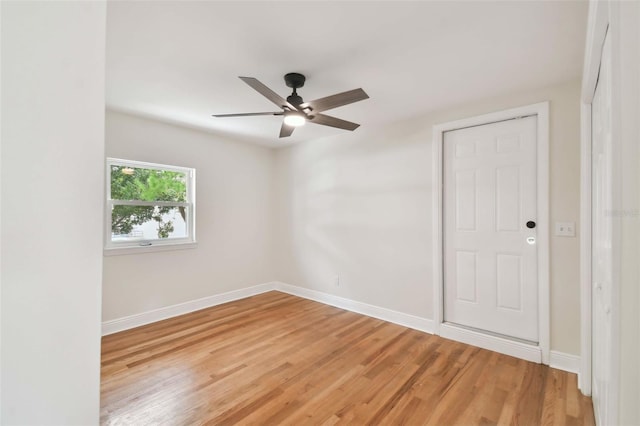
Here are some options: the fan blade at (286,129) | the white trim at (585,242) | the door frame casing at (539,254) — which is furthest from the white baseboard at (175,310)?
the white trim at (585,242)

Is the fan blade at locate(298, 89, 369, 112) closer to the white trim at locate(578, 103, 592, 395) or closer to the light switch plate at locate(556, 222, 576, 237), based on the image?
the white trim at locate(578, 103, 592, 395)

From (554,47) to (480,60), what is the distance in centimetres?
43

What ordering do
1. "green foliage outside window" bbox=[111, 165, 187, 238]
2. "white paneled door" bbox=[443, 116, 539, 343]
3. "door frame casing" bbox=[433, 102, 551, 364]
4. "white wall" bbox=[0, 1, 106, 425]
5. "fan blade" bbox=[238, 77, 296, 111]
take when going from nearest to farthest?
"white wall" bbox=[0, 1, 106, 425] < "fan blade" bbox=[238, 77, 296, 111] < "door frame casing" bbox=[433, 102, 551, 364] < "white paneled door" bbox=[443, 116, 539, 343] < "green foliage outside window" bbox=[111, 165, 187, 238]

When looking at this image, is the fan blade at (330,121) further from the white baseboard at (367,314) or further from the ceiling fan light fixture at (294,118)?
the white baseboard at (367,314)

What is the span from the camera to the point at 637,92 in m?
0.60

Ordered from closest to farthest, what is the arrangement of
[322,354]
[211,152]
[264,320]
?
[322,354]
[264,320]
[211,152]

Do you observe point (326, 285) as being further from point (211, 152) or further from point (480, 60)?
point (480, 60)

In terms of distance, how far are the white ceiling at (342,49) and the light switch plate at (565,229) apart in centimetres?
116

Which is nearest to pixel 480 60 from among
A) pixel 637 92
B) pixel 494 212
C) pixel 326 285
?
pixel 494 212

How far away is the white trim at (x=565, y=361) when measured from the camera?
2.35 meters

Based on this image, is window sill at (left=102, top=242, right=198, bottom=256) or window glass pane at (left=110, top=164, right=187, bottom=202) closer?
window sill at (left=102, top=242, right=198, bottom=256)

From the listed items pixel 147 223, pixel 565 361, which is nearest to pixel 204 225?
pixel 147 223

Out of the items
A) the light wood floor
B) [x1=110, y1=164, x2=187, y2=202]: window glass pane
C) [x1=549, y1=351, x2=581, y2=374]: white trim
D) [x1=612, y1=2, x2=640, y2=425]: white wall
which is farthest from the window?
[x1=549, y1=351, x2=581, y2=374]: white trim

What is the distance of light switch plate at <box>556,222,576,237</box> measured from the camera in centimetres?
238
